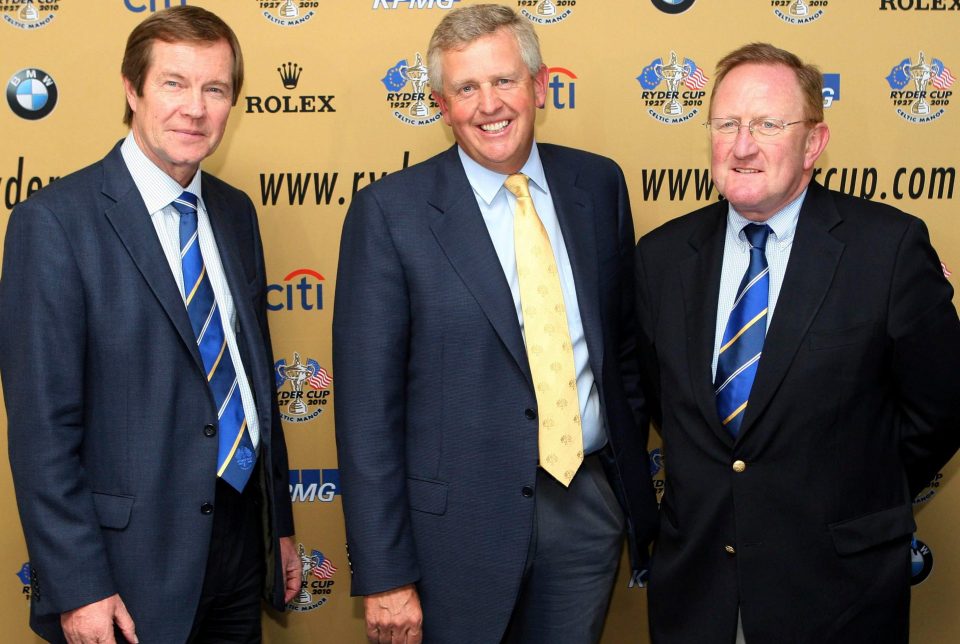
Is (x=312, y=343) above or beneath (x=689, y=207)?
beneath

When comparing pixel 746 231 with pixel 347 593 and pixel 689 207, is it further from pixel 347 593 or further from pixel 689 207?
pixel 347 593

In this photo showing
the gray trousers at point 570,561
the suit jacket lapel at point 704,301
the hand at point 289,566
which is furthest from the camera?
the hand at point 289,566

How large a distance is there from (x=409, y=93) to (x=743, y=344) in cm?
134

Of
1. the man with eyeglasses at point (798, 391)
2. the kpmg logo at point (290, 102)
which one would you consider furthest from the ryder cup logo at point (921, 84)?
the kpmg logo at point (290, 102)

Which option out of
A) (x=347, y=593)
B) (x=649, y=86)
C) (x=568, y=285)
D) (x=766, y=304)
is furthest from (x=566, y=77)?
(x=347, y=593)

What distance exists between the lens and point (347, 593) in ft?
10.1

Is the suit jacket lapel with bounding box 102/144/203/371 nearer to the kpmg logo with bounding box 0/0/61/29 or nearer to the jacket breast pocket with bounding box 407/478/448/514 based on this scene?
the jacket breast pocket with bounding box 407/478/448/514

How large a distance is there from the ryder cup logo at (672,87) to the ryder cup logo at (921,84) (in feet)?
1.94

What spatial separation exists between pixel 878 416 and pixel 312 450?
5.56 feet

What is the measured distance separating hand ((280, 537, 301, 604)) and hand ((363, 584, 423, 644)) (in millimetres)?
375

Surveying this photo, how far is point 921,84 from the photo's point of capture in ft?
9.62

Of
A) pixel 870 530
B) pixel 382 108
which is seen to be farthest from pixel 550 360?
pixel 382 108

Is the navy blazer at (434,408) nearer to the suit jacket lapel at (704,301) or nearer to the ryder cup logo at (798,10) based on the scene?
the suit jacket lapel at (704,301)

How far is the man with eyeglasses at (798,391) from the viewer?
2.07 meters
